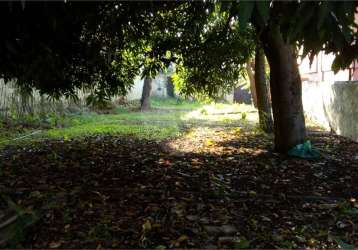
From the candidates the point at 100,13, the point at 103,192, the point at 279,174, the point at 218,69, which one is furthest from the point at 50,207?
the point at 218,69

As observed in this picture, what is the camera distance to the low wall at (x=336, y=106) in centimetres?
907

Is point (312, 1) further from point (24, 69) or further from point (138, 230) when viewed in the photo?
point (24, 69)

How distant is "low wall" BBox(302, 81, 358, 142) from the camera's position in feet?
29.8

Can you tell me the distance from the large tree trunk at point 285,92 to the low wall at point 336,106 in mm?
2139

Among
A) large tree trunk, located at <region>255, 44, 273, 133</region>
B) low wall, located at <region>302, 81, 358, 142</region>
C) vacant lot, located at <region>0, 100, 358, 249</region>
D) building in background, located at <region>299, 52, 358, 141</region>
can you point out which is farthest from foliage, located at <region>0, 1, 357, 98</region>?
low wall, located at <region>302, 81, 358, 142</region>

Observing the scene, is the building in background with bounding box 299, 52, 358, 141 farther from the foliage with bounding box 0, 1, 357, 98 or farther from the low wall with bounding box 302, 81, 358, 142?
the foliage with bounding box 0, 1, 357, 98

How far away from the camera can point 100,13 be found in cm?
529

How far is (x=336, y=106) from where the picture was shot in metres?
10.5

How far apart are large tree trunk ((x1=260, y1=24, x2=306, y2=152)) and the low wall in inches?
84.2

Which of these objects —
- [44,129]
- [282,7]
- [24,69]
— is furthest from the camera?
[44,129]

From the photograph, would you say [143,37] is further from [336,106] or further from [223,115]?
[223,115]

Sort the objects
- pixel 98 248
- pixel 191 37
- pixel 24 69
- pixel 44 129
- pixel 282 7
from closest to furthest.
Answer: pixel 98 248, pixel 282 7, pixel 24 69, pixel 191 37, pixel 44 129

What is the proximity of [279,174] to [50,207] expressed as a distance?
124 inches

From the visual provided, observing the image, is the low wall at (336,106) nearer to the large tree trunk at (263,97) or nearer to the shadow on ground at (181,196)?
the large tree trunk at (263,97)
